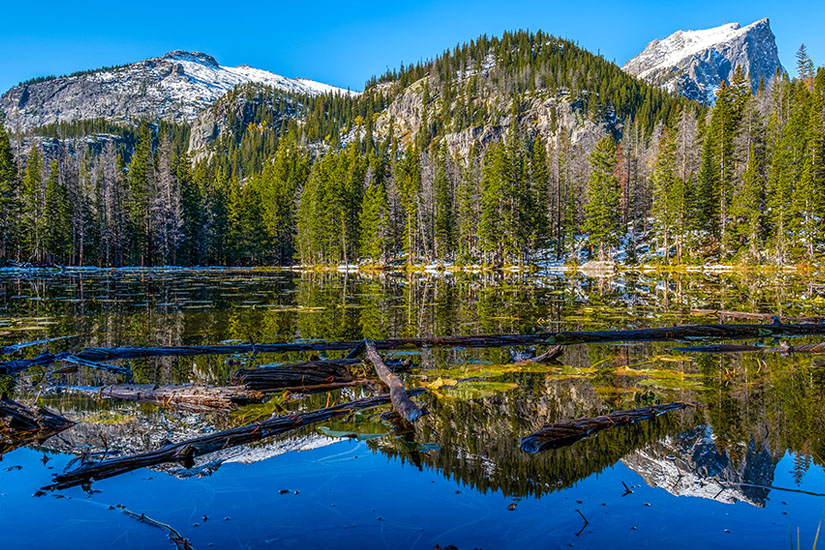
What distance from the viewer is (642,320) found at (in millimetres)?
14094

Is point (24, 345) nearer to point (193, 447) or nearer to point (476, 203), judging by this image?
point (193, 447)

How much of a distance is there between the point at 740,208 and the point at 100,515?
5724cm

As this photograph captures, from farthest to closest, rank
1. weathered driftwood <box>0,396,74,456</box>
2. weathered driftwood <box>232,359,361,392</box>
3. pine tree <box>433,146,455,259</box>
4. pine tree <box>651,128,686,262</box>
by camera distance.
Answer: pine tree <box>433,146,455,259</box>
pine tree <box>651,128,686,262</box>
weathered driftwood <box>232,359,361,392</box>
weathered driftwood <box>0,396,74,456</box>

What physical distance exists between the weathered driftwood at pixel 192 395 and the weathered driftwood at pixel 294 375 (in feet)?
0.49

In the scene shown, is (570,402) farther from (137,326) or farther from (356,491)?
(137,326)

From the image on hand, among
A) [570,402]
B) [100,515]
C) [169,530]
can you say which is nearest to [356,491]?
[169,530]

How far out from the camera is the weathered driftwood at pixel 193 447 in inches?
165

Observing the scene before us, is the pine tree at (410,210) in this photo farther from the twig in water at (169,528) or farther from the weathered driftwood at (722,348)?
the twig in water at (169,528)

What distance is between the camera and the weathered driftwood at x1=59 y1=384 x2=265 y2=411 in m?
6.30

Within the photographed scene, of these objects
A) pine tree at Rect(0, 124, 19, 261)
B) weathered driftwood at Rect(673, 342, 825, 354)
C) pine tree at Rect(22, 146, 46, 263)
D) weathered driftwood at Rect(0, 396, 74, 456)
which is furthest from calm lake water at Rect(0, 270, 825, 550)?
pine tree at Rect(22, 146, 46, 263)

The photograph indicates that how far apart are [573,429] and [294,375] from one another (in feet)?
12.8

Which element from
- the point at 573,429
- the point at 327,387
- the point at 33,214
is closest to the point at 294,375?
the point at 327,387

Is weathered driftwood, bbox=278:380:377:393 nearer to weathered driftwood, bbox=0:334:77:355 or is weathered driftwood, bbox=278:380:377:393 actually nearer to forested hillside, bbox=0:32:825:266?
weathered driftwood, bbox=0:334:77:355

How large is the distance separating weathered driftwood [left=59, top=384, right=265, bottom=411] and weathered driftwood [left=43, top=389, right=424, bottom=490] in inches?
50.7
